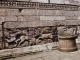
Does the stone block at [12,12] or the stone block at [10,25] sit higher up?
the stone block at [12,12]

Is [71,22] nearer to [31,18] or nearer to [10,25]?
[31,18]

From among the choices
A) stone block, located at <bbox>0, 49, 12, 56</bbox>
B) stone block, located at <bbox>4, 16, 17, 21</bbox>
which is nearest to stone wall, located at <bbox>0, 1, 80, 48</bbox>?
stone block, located at <bbox>4, 16, 17, 21</bbox>

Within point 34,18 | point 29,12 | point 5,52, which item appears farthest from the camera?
point 34,18

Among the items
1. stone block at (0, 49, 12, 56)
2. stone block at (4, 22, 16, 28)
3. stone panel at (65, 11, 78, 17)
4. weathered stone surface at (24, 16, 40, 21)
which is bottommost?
stone block at (0, 49, 12, 56)

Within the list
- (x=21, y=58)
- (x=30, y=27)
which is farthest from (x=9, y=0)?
(x=21, y=58)

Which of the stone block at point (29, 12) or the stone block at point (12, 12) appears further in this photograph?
the stone block at point (29, 12)

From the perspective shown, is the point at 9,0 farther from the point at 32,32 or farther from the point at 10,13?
the point at 32,32

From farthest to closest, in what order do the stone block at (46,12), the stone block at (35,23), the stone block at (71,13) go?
the stone block at (71,13) < the stone block at (46,12) < the stone block at (35,23)

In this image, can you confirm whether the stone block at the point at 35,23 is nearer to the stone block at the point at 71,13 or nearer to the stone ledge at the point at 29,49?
the stone ledge at the point at 29,49

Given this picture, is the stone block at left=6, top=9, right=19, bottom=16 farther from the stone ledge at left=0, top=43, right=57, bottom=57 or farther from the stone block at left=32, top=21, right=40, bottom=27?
the stone ledge at left=0, top=43, right=57, bottom=57

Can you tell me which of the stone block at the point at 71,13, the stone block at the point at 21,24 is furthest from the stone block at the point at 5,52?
the stone block at the point at 71,13

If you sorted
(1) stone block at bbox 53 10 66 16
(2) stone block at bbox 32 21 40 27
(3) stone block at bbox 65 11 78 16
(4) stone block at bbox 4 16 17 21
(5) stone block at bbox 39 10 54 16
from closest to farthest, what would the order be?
(4) stone block at bbox 4 16 17 21, (2) stone block at bbox 32 21 40 27, (5) stone block at bbox 39 10 54 16, (1) stone block at bbox 53 10 66 16, (3) stone block at bbox 65 11 78 16

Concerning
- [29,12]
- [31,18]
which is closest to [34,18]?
[31,18]

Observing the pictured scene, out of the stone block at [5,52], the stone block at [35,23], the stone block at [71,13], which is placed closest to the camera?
the stone block at [5,52]
